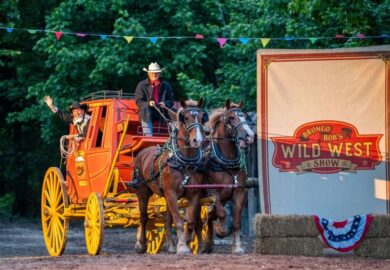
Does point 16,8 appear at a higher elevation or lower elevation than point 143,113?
higher

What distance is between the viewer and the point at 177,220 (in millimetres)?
17797

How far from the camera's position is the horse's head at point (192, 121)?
57.6 ft

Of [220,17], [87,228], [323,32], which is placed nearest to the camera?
[87,228]

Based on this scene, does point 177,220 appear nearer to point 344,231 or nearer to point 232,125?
point 232,125

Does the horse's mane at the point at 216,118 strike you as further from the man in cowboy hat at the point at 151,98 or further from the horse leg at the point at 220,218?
the horse leg at the point at 220,218

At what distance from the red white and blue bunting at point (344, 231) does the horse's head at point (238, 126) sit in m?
1.44

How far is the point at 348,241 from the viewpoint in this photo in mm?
17391

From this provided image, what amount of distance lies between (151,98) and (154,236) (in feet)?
7.92

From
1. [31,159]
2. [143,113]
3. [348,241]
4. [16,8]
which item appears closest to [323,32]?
[143,113]

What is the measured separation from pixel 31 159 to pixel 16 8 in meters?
5.82

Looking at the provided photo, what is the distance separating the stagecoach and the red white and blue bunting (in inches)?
74.6

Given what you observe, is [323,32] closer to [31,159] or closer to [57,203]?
[57,203]

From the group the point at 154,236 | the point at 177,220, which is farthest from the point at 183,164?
the point at 154,236

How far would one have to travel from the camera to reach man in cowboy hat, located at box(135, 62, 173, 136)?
19.4 m
